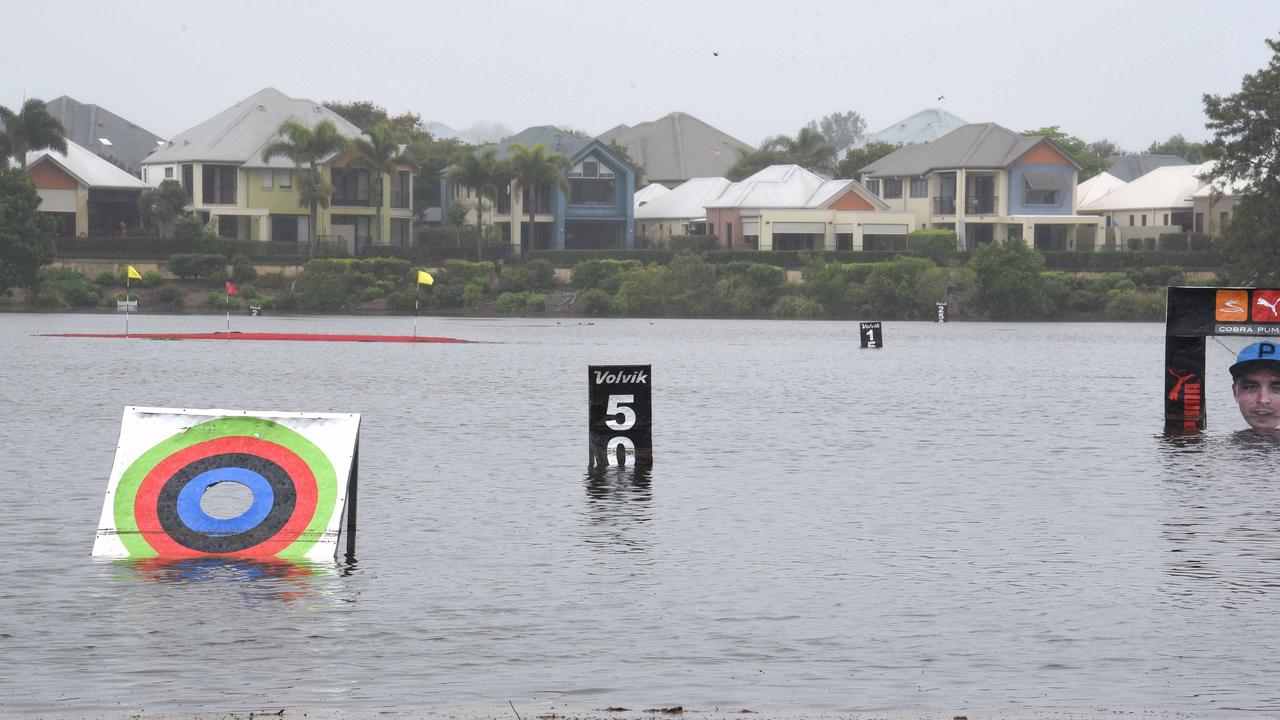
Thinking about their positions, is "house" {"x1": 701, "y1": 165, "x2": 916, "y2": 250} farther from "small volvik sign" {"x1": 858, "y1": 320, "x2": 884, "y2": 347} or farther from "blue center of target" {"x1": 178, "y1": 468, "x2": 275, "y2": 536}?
"blue center of target" {"x1": 178, "y1": 468, "x2": 275, "y2": 536}

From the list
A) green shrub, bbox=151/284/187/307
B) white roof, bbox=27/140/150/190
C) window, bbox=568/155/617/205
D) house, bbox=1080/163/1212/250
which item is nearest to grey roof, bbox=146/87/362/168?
white roof, bbox=27/140/150/190

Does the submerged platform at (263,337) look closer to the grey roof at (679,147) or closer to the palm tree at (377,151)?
the palm tree at (377,151)

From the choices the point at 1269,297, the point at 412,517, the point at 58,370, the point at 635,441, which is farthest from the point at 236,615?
the point at 58,370

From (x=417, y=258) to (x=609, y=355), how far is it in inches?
1919

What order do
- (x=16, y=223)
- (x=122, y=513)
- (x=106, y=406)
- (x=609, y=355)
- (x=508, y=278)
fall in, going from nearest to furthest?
1. (x=122, y=513)
2. (x=106, y=406)
3. (x=609, y=355)
4. (x=16, y=223)
5. (x=508, y=278)

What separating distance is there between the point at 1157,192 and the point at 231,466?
469ft

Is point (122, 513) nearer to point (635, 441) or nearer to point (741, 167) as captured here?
point (635, 441)

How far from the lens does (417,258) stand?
406 feet

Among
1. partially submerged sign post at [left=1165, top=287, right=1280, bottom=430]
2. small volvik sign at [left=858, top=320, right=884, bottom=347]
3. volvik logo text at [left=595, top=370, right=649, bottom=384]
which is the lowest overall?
small volvik sign at [left=858, top=320, right=884, bottom=347]

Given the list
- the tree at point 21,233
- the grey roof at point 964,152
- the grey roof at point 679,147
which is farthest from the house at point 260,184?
the grey roof at point 679,147

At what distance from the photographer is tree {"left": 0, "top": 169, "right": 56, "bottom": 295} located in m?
107

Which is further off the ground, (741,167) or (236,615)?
(741,167)

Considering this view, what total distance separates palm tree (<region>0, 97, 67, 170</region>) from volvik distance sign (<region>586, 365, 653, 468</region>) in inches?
4007

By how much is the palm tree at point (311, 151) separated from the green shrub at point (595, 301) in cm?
1953
